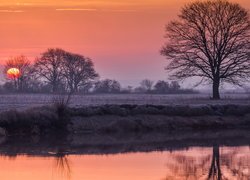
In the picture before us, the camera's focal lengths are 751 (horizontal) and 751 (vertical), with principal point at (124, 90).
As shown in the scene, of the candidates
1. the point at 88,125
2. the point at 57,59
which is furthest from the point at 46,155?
the point at 57,59

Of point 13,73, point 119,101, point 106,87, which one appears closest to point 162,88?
point 106,87

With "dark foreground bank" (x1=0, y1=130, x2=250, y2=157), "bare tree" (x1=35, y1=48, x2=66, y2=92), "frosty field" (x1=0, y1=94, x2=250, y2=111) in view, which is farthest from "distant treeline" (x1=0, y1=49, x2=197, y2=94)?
"dark foreground bank" (x1=0, y1=130, x2=250, y2=157)

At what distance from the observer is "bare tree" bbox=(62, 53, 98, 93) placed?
4198 inches

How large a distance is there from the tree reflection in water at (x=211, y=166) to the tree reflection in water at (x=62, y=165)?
11.9 feet

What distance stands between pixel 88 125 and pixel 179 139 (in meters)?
6.33

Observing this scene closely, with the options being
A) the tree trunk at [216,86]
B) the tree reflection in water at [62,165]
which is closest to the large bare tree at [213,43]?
the tree trunk at [216,86]

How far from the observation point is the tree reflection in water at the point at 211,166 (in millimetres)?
26031

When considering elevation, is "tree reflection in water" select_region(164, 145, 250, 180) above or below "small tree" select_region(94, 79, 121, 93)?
below

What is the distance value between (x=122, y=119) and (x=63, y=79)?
6178 cm

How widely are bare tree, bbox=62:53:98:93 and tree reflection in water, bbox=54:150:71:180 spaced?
72571mm

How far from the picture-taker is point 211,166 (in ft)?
95.0

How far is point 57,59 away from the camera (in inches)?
4232

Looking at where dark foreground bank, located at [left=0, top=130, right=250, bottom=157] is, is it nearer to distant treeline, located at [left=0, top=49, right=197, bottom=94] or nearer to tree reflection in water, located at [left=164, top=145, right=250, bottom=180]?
tree reflection in water, located at [left=164, top=145, right=250, bottom=180]

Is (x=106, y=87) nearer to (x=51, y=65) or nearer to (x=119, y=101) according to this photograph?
(x=51, y=65)
